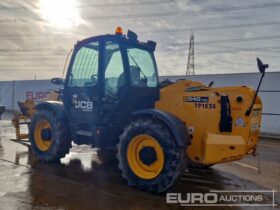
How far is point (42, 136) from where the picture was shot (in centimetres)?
758

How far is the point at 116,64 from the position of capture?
638 cm

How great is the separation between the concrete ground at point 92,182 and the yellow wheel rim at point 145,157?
354 millimetres

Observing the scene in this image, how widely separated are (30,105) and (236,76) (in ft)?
29.6

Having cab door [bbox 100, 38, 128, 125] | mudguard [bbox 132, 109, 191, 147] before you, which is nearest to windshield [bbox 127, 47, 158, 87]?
cab door [bbox 100, 38, 128, 125]

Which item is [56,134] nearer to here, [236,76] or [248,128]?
[248,128]

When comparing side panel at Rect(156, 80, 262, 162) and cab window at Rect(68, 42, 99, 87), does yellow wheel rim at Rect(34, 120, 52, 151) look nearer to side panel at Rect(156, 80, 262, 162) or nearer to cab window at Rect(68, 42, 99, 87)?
cab window at Rect(68, 42, 99, 87)

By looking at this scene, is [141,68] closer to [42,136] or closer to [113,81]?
[113,81]

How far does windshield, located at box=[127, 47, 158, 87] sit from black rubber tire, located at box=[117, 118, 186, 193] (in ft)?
3.59

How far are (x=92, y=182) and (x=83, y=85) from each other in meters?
2.09

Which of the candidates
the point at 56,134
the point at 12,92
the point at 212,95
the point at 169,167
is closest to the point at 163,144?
the point at 169,167

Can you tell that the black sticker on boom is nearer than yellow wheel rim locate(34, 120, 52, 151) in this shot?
Yes

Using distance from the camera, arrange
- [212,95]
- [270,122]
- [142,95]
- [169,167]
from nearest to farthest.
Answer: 1. [169,167]
2. [212,95]
3. [142,95]
4. [270,122]

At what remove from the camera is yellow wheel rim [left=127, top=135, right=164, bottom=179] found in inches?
212

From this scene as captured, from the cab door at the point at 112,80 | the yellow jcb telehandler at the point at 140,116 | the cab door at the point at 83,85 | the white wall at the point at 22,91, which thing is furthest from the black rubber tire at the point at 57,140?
the white wall at the point at 22,91
